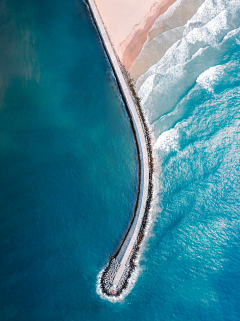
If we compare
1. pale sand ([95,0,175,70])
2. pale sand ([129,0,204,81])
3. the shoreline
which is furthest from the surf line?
pale sand ([129,0,204,81])

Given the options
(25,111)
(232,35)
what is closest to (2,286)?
(25,111)

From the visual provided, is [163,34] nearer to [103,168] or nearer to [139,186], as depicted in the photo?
[103,168]

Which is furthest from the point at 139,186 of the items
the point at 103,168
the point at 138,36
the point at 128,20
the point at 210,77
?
the point at 128,20

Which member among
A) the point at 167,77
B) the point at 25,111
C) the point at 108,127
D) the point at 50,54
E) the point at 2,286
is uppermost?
the point at 50,54

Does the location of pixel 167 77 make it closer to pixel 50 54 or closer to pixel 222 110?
pixel 222 110

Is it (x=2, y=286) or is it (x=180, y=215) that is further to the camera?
(x=180, y=215)

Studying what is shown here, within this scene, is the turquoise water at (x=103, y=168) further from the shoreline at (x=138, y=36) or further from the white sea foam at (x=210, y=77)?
the shoreline at (x=138, y=36)

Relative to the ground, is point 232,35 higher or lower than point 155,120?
higher

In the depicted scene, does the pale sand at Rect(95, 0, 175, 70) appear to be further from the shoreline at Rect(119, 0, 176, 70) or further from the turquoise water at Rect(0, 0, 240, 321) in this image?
the turquoise water at Rect(0, 0, 240, 321)
